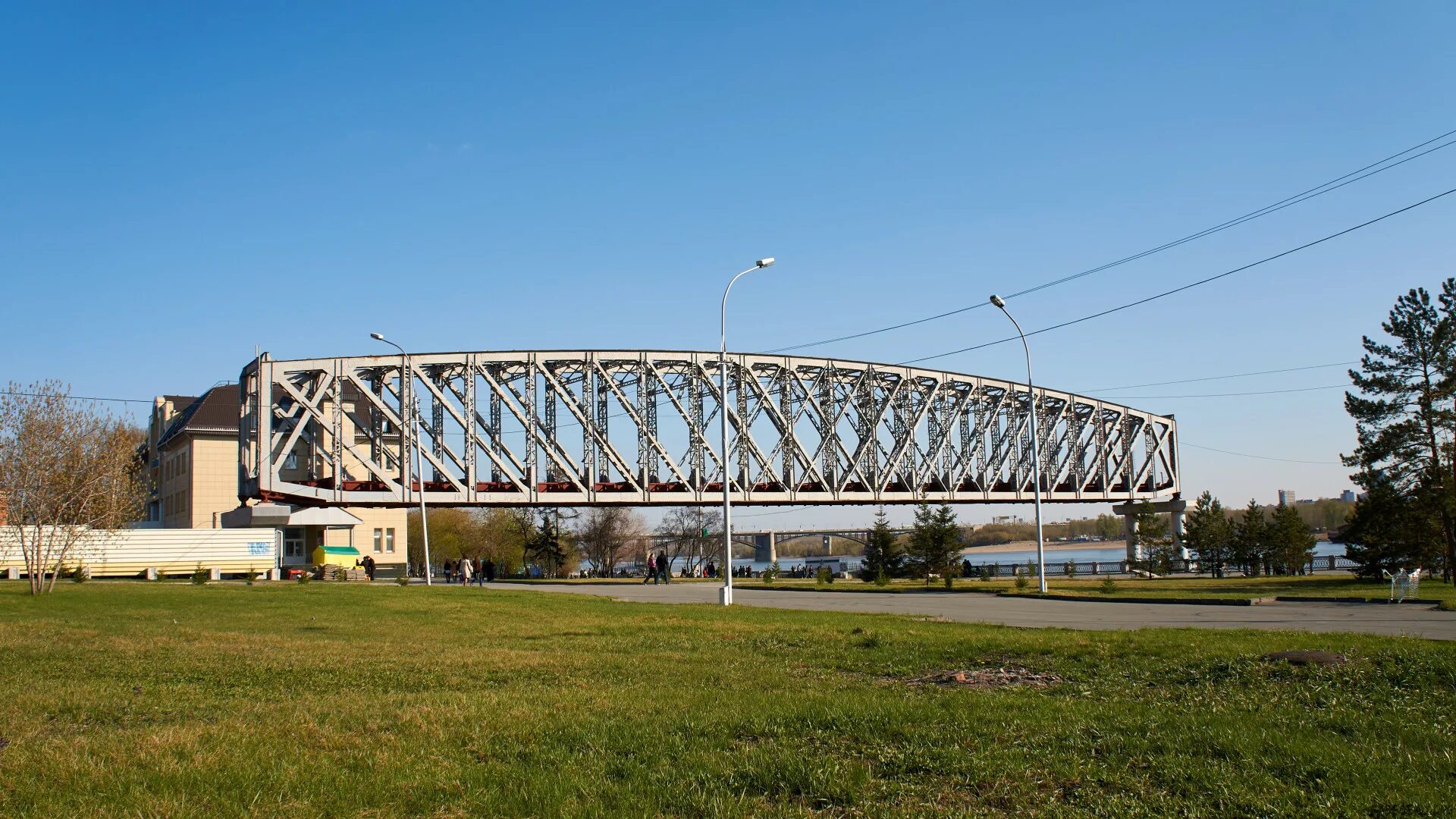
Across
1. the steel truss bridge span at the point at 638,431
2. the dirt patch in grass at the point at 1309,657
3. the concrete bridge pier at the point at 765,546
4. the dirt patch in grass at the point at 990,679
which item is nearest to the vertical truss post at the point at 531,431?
the steel truss bridge span at the point at 638,431

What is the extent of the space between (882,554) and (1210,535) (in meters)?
20.8

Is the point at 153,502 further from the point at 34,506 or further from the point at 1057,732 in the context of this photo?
the point at 1057,732

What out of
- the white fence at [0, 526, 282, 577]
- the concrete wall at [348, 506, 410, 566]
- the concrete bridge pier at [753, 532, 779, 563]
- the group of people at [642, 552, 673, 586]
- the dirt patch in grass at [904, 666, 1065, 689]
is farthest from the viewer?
the concrete bridge pier at [753, 532, 779, 563]

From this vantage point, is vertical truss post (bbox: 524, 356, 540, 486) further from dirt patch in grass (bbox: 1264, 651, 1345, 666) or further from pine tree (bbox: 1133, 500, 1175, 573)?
dirt patch in grass (bbox: 1264, 651, 1345, 666)

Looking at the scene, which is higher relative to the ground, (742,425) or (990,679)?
(742,425)

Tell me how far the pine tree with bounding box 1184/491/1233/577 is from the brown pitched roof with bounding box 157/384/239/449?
63.5m

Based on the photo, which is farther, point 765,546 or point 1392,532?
point 765,546

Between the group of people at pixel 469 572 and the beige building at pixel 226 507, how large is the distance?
5.88m

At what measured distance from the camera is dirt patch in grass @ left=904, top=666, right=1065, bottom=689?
1034 centimetres

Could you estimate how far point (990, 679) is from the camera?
423 inches

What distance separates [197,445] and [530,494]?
26039 mm

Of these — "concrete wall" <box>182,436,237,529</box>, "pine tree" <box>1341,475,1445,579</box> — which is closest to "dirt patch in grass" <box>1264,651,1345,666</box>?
"pine tree" <box>1341,475,1445,579</box>

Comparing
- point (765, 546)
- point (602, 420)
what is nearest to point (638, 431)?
point (602, 420)

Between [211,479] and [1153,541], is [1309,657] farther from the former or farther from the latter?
[211,479]
